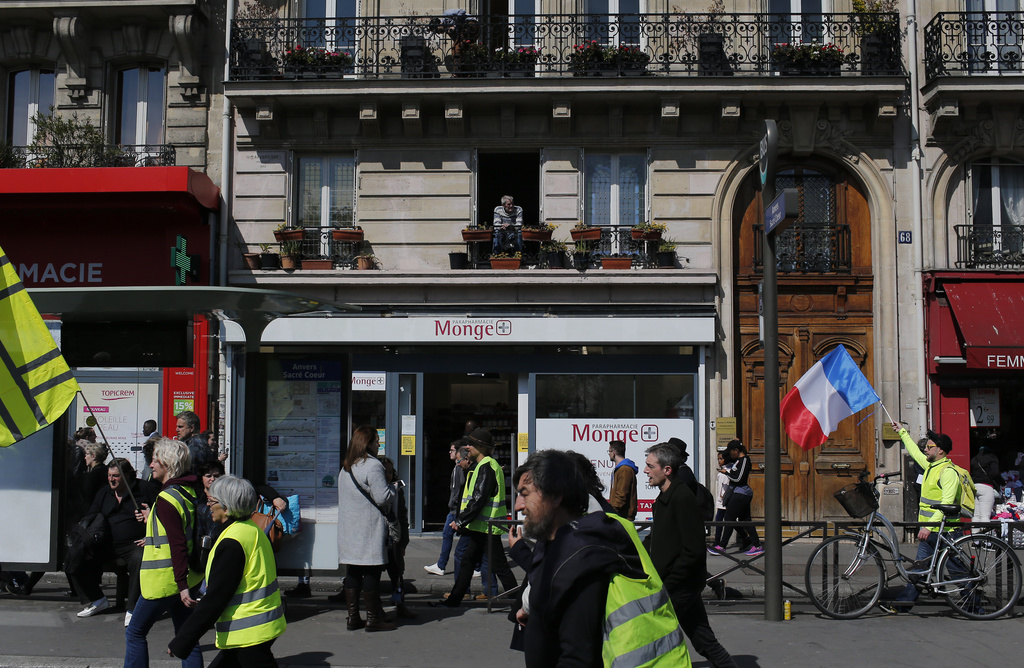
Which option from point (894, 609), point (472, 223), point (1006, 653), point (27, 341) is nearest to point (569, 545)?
point (27, 341)

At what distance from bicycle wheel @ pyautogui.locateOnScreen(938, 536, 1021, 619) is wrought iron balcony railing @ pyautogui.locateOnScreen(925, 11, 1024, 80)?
8.26m

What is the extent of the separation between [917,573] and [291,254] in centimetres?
1007

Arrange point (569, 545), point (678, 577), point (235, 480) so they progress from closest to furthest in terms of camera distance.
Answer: point (569, 545) → point (235, 480) → point (678, 577)

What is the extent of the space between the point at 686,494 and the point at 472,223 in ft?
30.8

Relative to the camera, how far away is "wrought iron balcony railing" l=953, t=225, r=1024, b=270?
13.8 meters

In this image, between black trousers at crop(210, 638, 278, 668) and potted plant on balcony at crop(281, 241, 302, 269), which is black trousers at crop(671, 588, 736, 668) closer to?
black trousers at crop(210, 638, 278, 668)

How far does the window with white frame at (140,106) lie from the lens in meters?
15.0

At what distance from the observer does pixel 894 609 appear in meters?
8.30

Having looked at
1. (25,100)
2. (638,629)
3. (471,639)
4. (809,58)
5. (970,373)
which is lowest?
(471,639)

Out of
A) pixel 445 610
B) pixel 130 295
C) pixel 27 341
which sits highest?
pixel 130 295

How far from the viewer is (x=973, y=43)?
14016 millimetres

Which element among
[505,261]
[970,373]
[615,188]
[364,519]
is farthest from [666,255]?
[364,519]

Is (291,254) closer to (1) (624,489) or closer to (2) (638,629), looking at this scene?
(1) (624,489)

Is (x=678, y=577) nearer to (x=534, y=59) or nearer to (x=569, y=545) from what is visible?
(x=569, y=545)
